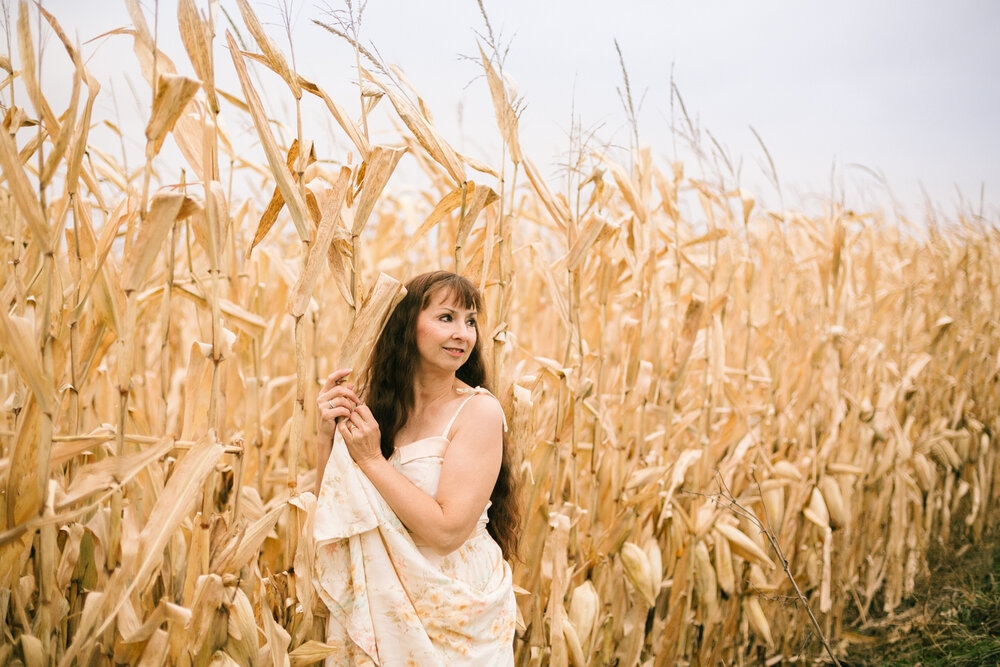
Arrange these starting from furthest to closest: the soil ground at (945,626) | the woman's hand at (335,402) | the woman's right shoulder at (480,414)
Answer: the soil ground at (945,626)
the woman's right shoulder at (480,414)
the woman's hand at (335,402)

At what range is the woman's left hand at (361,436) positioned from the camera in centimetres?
136

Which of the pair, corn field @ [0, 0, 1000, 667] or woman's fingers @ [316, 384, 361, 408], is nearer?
corn field @ [0, 0, 1000, 667]

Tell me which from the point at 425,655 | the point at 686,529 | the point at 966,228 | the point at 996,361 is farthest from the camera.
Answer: the point at 966,228

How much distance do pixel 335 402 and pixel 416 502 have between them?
0.25 meters

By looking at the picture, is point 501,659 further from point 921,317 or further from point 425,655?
point 921,317

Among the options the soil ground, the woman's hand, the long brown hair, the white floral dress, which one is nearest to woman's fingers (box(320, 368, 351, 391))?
the woman's hand

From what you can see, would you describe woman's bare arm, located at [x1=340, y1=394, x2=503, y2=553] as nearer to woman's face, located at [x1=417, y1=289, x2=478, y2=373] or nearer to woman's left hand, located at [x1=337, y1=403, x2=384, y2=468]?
woman's left hand, located at [x1=337, y1=403, x2=384, y2=468]

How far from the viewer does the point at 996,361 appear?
3617 millimetres

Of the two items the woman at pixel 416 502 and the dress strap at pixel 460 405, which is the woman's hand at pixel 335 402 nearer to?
the woman at pixel 416 502

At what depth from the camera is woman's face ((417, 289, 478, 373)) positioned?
154 cm

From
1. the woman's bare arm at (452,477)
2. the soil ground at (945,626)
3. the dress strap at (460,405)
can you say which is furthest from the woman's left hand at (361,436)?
the soil ground at (945,626)

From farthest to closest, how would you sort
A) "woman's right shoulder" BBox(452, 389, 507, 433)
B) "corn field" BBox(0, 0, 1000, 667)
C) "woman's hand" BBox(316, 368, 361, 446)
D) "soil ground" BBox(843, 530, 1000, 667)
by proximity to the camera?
"soil ground" BBox(843, 530, 1000, 667)
"woman's right shoulder" BBox(452, 389, 507, 433)
"woman's hand" BBox(316, 368, 361, 446)
"corn field" BBox(0, 0, 1000, 667)

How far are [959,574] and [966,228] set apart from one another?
2.20 meters

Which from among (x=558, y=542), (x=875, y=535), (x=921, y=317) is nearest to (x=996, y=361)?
(x=921, y=317)
